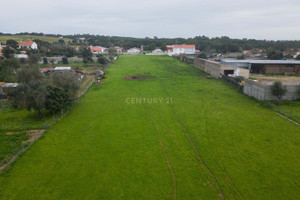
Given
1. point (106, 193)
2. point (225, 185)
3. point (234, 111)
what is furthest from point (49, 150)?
point (234, 111)

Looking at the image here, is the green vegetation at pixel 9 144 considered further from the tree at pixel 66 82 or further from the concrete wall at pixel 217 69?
the concrete wall at pixel 217 69

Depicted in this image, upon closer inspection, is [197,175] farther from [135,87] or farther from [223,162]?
[135,87]

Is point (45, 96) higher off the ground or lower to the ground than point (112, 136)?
higher

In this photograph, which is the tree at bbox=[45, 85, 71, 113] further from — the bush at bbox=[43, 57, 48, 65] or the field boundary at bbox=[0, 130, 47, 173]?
the bush at bbox=[43, 57, 48, 65]

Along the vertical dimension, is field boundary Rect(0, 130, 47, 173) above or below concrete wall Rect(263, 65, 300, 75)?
below

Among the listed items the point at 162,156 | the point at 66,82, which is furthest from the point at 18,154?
the point at 66,82

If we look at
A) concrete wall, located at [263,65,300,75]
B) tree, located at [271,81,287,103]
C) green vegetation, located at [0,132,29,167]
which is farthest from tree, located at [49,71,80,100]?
concrete wall, located at [263,65,300,75]
